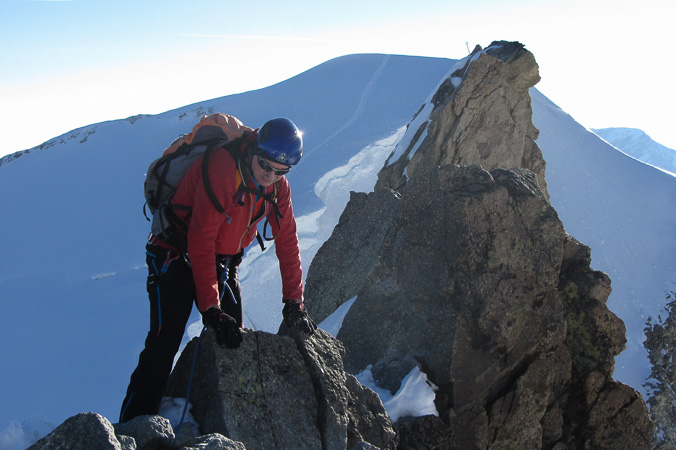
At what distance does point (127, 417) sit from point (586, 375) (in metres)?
4.78

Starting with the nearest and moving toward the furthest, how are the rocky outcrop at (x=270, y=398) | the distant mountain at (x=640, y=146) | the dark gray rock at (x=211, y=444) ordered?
the dark gray rock at (x=211, y=444)
the rocky outcrop at (x=270, y=398)
the distant mountain at (x=640, y=146)

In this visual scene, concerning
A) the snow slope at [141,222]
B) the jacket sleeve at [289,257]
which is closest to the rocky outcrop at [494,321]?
the snow slope at [141,222]

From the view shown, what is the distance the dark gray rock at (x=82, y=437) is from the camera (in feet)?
7.54

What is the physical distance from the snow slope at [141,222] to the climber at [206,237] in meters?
0.74

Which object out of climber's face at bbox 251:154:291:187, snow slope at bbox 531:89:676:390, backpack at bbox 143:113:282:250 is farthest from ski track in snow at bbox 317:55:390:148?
climber's face at bbox 251:154:291:187

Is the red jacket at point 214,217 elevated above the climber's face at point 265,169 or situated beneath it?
situated beneath

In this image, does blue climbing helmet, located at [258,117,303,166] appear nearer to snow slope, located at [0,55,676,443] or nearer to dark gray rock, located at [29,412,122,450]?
dark gray rock, located at [29,412,122,450]

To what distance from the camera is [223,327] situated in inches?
132

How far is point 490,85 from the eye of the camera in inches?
527

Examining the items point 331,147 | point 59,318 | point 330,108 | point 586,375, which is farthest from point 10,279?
point 330,108

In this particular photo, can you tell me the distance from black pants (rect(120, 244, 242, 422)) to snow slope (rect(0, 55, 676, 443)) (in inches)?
24.5

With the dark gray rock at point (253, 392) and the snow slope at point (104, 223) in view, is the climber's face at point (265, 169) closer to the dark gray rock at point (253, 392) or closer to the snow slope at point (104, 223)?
the dark gray rock at point (253, 392)

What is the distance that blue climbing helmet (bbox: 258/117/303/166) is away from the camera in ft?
11.1

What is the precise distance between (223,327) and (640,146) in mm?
110581
